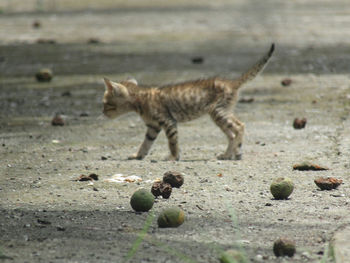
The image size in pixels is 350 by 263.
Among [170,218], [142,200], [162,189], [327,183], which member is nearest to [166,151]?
[162,189]

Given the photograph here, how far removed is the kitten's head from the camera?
7.69 meters

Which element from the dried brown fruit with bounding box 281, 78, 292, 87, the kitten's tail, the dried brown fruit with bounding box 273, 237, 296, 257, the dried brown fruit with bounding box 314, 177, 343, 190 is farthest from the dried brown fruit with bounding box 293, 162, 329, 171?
the dried brown fruit with bounding box 281, 78, 292, 87

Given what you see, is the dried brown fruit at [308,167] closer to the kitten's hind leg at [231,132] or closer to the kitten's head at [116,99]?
the kitten's hind leg at [231,132]

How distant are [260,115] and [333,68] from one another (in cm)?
382

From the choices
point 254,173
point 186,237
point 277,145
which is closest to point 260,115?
point 277,145

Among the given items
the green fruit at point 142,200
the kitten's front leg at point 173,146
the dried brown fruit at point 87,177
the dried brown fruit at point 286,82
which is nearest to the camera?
the green fruit at point 142,200

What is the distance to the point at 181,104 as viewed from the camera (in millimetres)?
7527

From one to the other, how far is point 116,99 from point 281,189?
2.63m

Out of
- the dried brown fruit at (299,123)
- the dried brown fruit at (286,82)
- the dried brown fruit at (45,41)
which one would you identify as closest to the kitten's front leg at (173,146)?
the dried brown fruit at (299,123)

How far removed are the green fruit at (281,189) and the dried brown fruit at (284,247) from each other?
1.24 meters

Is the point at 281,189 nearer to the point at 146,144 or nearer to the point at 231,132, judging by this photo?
the point at 231,132

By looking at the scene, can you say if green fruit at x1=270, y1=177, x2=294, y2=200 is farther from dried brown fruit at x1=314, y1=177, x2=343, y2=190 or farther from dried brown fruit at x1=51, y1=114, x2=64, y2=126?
dried brown fruit at x1=51, y1=114, x2=64, y2=126

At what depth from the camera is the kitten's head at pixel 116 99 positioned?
25.2 ft

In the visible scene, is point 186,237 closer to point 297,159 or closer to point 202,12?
point 297,159
